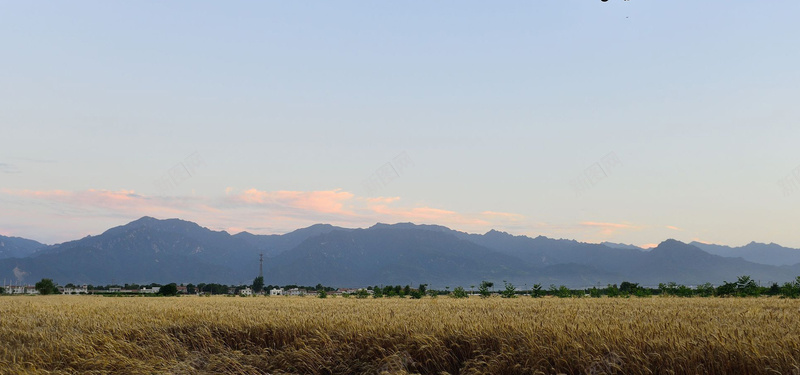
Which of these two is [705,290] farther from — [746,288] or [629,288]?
[629,288]

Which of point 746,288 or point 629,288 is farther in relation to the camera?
point 629,288

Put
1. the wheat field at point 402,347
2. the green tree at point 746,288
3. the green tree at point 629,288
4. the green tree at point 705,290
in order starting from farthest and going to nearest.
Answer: the green tree at point 629,288 < the green tree at point 705,290 < the green tree at point 746,288 < the wheat field at point 402,347

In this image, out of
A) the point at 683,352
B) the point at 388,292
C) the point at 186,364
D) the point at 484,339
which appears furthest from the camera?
the point at 388,292

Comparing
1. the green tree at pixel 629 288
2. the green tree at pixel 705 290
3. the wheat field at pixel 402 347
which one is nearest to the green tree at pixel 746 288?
the green tree at pixel 705 290

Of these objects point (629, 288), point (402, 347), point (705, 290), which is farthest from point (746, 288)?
point (402, 347)

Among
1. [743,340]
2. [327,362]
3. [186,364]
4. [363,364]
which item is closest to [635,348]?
[743,340]

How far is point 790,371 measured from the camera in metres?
9.13

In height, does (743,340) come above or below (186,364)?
above

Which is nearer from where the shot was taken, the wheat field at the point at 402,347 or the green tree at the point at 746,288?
the wheat field at the point at 402,347

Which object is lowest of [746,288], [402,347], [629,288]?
[629,288]

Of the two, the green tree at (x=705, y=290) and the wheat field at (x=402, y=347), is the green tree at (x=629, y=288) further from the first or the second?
the wheat field at (x=402, y=347)

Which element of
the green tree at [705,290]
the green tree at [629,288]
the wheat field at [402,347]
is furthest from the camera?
the green tree at [629,288]

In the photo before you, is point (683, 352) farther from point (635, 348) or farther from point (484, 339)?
point (484, 339)

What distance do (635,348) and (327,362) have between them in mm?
6725
